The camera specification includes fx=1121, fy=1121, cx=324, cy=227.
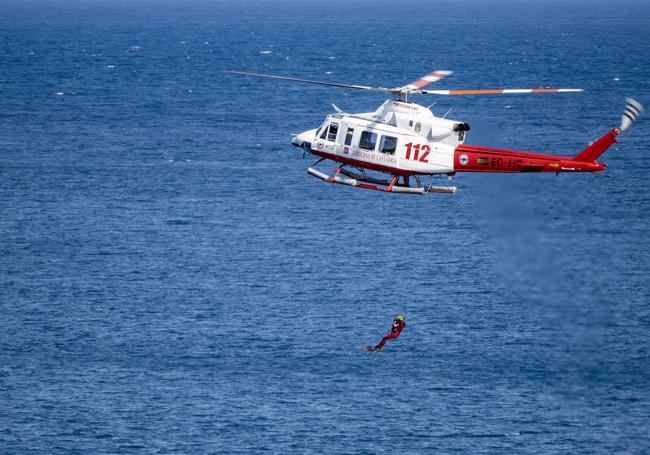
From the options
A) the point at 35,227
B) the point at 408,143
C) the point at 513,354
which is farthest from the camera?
the point at 35,227

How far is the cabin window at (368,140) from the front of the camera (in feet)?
247

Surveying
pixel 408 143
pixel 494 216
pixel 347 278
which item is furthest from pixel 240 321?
pixel 408 143

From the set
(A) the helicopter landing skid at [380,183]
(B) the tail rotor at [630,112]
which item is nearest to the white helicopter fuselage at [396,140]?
(A) the helicopter landing skid at [380,183]

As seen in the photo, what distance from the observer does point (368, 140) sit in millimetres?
75375

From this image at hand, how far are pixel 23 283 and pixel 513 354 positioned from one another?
62.8m

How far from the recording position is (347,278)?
144875 mm

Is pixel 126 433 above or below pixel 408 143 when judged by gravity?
below

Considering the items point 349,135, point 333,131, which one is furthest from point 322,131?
point 349,135

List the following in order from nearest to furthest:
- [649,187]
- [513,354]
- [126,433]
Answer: [126,433], [513,354], [649,187]

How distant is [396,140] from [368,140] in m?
2.00

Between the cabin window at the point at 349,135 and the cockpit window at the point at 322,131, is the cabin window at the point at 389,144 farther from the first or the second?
the cockpit window at the point at 322,131

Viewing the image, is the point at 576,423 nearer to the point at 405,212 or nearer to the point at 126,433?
the point at 126,433

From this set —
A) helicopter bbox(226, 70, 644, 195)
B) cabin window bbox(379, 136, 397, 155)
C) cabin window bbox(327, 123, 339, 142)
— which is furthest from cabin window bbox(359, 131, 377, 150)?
cabin window bbox(327, 123, 339, 142)

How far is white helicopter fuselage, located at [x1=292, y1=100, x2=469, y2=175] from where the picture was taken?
74.0m
